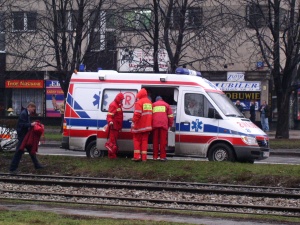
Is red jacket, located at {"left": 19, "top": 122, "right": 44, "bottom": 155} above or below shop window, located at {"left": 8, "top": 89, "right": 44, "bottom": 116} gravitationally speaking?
below

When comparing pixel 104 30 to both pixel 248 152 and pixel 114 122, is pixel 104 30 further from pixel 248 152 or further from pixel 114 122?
pixel 248 152

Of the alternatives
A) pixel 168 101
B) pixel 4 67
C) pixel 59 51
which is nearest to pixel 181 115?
pixel 168 101

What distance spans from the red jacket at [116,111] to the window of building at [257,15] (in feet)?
36.5

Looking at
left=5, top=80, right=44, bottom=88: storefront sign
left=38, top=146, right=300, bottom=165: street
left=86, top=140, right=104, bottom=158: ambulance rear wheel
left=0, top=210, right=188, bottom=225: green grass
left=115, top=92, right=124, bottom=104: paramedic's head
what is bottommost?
left=0, top=210, right=188, bottom=225: green grass

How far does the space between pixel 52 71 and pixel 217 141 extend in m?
23.7

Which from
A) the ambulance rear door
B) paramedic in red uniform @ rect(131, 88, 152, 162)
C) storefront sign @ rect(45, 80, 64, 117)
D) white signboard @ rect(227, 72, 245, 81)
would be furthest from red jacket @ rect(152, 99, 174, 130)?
storefront sign @ rect(45, 80, 64, 117)

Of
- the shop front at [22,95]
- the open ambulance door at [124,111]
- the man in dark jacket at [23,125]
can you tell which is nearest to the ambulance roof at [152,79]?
the open ambulance door at [124,111]

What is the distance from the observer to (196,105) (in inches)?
789

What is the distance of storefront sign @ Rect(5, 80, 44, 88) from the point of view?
4391 cm

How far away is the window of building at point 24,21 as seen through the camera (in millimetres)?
31366

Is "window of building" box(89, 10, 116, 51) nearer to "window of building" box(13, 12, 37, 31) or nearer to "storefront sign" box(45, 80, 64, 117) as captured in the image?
"window of building" box(13, 12, 37, 31)

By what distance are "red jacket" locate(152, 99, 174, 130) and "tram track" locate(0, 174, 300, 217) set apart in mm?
2033

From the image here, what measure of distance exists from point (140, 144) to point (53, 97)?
25031 mm

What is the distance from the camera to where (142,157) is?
19.3 metres
